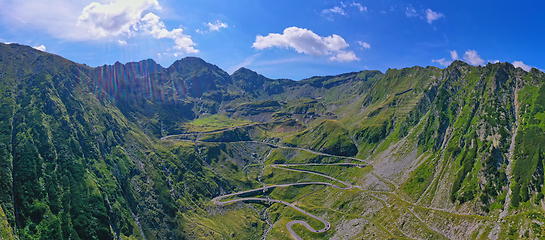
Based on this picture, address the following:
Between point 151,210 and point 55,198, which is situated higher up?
point 55,198

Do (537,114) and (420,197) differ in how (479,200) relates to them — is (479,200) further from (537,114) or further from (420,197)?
(537,114)

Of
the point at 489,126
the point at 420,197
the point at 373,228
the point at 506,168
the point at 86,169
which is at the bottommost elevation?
the point at 373,228

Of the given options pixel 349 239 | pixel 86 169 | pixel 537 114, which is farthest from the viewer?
pixel 86 169

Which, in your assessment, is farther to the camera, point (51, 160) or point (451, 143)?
point (451, 143)

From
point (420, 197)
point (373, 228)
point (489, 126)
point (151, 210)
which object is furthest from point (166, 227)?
point (489, 126)

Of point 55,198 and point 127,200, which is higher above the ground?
point 55,198

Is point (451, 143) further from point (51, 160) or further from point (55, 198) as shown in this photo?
point (51, 160)

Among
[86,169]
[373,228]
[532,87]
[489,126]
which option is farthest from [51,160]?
[532,87]

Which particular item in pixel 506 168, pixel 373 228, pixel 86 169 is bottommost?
pixel 373 228

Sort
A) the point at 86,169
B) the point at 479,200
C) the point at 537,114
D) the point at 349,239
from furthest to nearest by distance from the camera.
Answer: the point at 86,169
the point at 349,239
the point at 537,114
the point at 479,200
